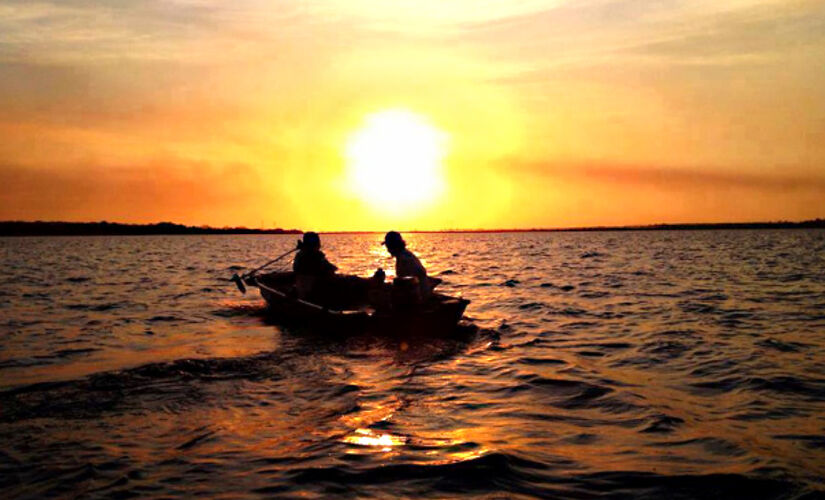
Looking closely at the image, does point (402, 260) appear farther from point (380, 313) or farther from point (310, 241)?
point (310, 241)

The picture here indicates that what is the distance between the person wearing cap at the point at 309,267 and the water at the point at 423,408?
155 cm

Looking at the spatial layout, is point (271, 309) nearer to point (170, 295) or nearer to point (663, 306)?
point (170, 295)

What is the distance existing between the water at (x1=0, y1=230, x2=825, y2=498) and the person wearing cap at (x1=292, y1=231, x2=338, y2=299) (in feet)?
5.10

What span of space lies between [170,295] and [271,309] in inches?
326

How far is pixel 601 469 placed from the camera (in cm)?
643

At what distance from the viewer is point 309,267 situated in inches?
703

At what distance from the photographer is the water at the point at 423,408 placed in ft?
20.4

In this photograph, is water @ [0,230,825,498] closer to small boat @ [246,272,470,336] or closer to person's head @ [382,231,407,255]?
small boat @ [246,272,470,336]

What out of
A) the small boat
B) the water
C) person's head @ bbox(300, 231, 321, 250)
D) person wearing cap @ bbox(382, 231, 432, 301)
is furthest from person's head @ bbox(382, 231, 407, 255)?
person's head @ bbox(300, 231, 321, 250)

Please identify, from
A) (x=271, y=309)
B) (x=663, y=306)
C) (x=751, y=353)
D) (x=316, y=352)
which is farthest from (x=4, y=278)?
(x=751, y=353)

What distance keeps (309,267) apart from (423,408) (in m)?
9.68

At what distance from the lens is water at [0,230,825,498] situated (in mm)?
6223

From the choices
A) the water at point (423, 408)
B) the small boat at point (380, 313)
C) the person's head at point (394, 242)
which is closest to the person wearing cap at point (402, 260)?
the person's head at point (394, 242)

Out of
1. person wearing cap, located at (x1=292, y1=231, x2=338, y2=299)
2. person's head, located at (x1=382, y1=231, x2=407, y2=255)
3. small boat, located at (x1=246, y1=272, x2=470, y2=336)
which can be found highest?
person's head, located at (x1=382, y1=231, x2=407, y2=255)
